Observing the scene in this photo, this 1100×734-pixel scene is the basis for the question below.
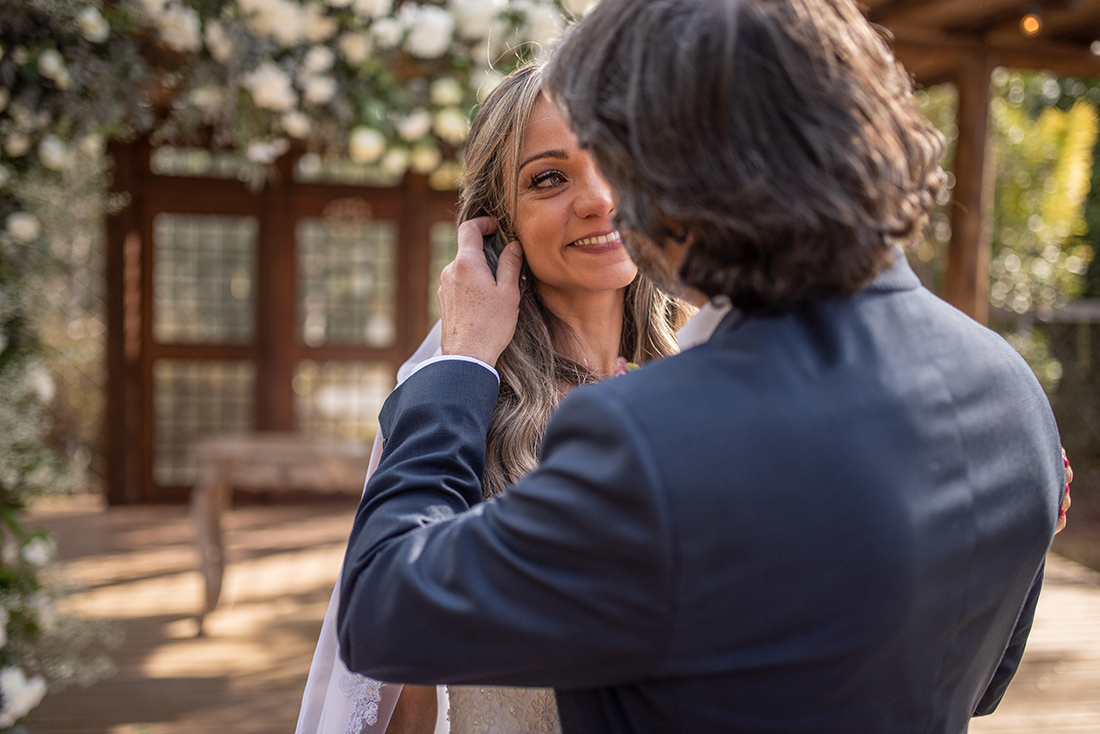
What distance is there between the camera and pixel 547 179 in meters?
1.44

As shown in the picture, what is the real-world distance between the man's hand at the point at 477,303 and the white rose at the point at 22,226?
195 centimetres

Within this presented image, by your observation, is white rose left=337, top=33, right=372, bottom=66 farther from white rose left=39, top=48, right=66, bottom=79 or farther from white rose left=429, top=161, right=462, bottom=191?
→ white rose left=429, top=161, right=462, bottom=191

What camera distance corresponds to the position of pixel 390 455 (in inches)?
37.0

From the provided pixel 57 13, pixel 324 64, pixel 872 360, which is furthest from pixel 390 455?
pixel 57 13

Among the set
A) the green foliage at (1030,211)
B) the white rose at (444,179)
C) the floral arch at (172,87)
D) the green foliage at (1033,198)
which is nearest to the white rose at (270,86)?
the floral arch at (172,87)

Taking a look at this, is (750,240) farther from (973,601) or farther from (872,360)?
(973,601)

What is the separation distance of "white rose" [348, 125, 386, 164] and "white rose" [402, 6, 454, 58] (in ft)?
1.00

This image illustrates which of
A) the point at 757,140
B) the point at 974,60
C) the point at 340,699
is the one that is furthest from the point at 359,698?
the point at 974,60

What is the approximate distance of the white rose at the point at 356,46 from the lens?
9.09ft

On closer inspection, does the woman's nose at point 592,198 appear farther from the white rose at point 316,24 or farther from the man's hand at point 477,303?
the white rose at point 316,24

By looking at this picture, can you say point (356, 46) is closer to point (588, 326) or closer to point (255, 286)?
point (588, 326)

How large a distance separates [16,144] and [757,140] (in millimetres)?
2696

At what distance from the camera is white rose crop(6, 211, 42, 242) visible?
8.59 ft

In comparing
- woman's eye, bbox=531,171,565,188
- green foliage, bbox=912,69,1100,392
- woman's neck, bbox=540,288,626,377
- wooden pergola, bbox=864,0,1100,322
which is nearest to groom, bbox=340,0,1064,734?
woman's eye, bbox=531,171,565,188
